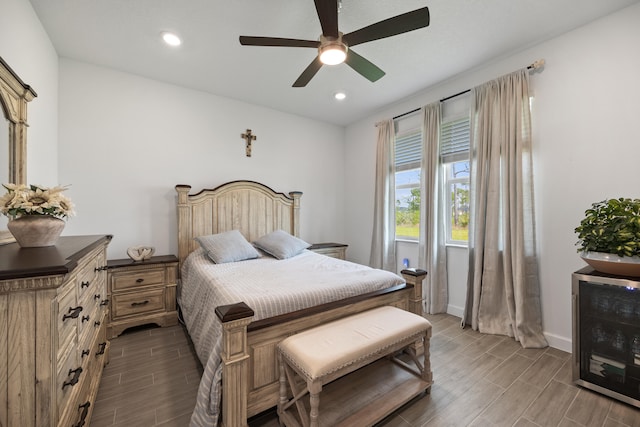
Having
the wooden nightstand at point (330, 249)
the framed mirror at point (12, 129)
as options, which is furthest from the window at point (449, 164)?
the framed mirror at point (12, 129)

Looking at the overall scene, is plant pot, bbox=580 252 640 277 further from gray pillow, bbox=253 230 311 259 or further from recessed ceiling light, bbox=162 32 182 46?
recessed ceiling light, bbox=162 32 182 46

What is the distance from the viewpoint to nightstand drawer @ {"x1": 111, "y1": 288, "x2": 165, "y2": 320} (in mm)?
2633

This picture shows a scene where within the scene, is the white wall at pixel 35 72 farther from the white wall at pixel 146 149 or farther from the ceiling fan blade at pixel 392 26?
the ceiling fan blade at pixel 392 26

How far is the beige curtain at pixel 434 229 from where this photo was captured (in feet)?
10.6

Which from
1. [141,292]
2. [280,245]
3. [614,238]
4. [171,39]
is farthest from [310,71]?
[141,292]

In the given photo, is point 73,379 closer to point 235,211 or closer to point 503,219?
point 235,211

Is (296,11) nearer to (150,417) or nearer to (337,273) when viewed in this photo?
(337,273)

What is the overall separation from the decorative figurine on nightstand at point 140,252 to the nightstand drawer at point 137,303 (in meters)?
0.37

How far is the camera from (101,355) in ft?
6.39

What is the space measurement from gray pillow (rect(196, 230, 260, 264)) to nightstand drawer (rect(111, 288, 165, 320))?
0.70 m

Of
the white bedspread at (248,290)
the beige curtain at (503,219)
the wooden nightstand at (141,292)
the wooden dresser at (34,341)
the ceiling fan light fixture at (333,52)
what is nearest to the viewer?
the wooden dresser at (34,341)

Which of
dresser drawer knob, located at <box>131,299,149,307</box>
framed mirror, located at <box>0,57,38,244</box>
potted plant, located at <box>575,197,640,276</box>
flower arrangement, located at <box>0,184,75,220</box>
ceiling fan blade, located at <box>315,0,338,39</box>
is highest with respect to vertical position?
ceiling fan blade, located at <box>315,0,338,39</box>

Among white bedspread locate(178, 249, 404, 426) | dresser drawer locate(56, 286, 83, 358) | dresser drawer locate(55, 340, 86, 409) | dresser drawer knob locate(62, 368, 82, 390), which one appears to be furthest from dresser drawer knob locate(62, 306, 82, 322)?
white bedspread locate(178, 249, 404, 426)

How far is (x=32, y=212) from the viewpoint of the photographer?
4.42 ft
